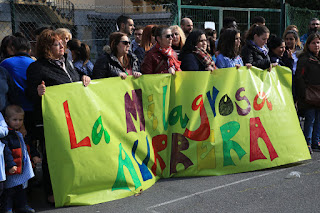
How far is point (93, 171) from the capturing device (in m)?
4.93

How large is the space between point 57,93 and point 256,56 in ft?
10.2

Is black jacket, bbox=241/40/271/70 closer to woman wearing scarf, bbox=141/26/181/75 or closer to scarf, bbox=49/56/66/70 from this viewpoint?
woman wearing scarf, bbox=141/26/181/75

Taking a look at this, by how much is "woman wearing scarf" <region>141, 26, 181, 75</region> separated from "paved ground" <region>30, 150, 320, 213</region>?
139 cm

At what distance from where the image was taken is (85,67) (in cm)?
668

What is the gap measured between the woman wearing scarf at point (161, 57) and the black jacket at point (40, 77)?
1.27m

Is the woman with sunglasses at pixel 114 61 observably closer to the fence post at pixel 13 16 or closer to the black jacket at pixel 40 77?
the black jacket at pixel 40 77

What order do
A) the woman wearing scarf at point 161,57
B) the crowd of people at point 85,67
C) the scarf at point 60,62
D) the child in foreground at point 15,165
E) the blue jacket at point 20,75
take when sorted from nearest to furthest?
the child in foreground at point 15,165 < the crowd of people at point 85,67 < the scarf at point 60,62 < the blue jacket at point 20,75 < the woman wearing scarf at point 161,57

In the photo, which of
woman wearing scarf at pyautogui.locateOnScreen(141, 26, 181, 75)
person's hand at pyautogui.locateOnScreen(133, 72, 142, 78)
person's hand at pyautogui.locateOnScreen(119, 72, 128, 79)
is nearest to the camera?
person's hand at pyautogui.locateOnScreen(119, 72, 128, 79)

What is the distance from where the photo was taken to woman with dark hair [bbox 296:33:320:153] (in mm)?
7238

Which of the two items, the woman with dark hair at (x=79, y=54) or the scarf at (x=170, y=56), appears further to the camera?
the woman with dark hair at (x=79, y=54)

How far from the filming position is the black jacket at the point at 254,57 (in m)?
6.69

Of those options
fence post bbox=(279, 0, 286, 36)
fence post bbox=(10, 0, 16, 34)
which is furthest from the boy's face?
fence post bbox=(279, 0, 286, 36)

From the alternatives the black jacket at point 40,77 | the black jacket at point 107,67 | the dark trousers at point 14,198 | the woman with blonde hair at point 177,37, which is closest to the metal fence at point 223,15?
the woman with blonde hair at point 177,37

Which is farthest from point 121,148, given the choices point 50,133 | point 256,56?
point 256,56
